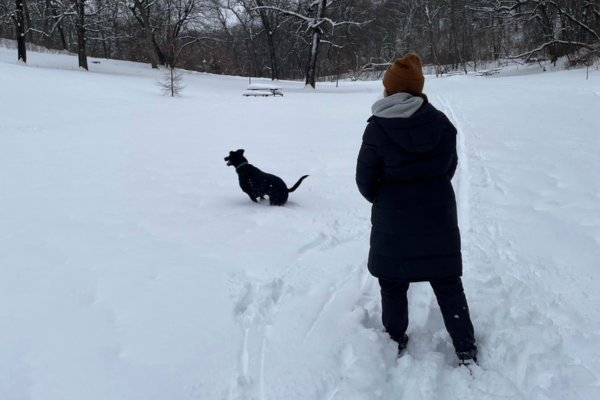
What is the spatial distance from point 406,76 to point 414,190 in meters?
0.62

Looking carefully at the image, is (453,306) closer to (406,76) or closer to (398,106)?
(398,106)

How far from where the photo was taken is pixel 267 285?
11.1 ft

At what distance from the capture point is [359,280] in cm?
357

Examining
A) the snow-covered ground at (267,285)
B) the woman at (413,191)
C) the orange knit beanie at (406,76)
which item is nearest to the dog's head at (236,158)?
the snow-covered ground at (267,285)

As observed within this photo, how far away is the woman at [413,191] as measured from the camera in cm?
224

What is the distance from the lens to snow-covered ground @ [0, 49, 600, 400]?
7.89ft

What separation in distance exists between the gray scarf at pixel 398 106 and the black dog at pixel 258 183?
125 inches

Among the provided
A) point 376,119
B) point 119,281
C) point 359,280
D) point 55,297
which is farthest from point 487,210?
point 55,297

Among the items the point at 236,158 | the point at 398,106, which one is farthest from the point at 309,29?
the point at 398,106

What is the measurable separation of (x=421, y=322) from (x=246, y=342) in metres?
1.23

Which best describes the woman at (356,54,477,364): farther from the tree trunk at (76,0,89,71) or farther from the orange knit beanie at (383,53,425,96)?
the tree trunk at (76,0,89,71)

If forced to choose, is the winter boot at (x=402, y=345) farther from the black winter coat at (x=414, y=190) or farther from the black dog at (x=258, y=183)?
the black dog at (x=258, y=183)

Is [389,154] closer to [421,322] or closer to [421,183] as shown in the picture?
[421,183]

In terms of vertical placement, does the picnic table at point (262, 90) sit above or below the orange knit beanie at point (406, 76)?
above
